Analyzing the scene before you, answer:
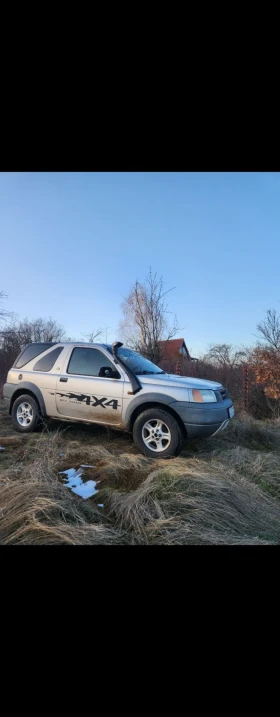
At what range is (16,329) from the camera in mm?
4582

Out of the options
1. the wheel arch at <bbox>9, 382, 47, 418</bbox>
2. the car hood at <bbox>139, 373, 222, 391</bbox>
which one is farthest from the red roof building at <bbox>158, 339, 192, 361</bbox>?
the wheel arch at <bbox>9, 382, 47, 418</bbox>

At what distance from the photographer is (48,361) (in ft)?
13.4

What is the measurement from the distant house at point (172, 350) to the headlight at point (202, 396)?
1.56 m

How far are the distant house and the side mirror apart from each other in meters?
1.43

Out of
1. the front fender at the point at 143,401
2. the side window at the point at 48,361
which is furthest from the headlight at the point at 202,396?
the side window at the point at 48,361

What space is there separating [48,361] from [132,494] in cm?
238

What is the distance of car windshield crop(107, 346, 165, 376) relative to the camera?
3.77 metres

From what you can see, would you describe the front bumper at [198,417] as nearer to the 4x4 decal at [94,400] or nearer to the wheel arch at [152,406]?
the wheel arch at [152,406]

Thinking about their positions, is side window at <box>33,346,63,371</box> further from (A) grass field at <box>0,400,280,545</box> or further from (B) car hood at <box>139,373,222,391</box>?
(B) car hood at <box>139,373,222,391</box>

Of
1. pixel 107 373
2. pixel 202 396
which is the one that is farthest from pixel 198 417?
pixel 107 373

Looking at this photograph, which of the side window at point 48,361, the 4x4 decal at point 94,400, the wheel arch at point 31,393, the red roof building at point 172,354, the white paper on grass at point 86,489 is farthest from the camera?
the red roof building at point 172,354

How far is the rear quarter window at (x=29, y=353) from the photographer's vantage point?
13.9 ft

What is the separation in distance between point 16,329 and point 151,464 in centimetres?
315
